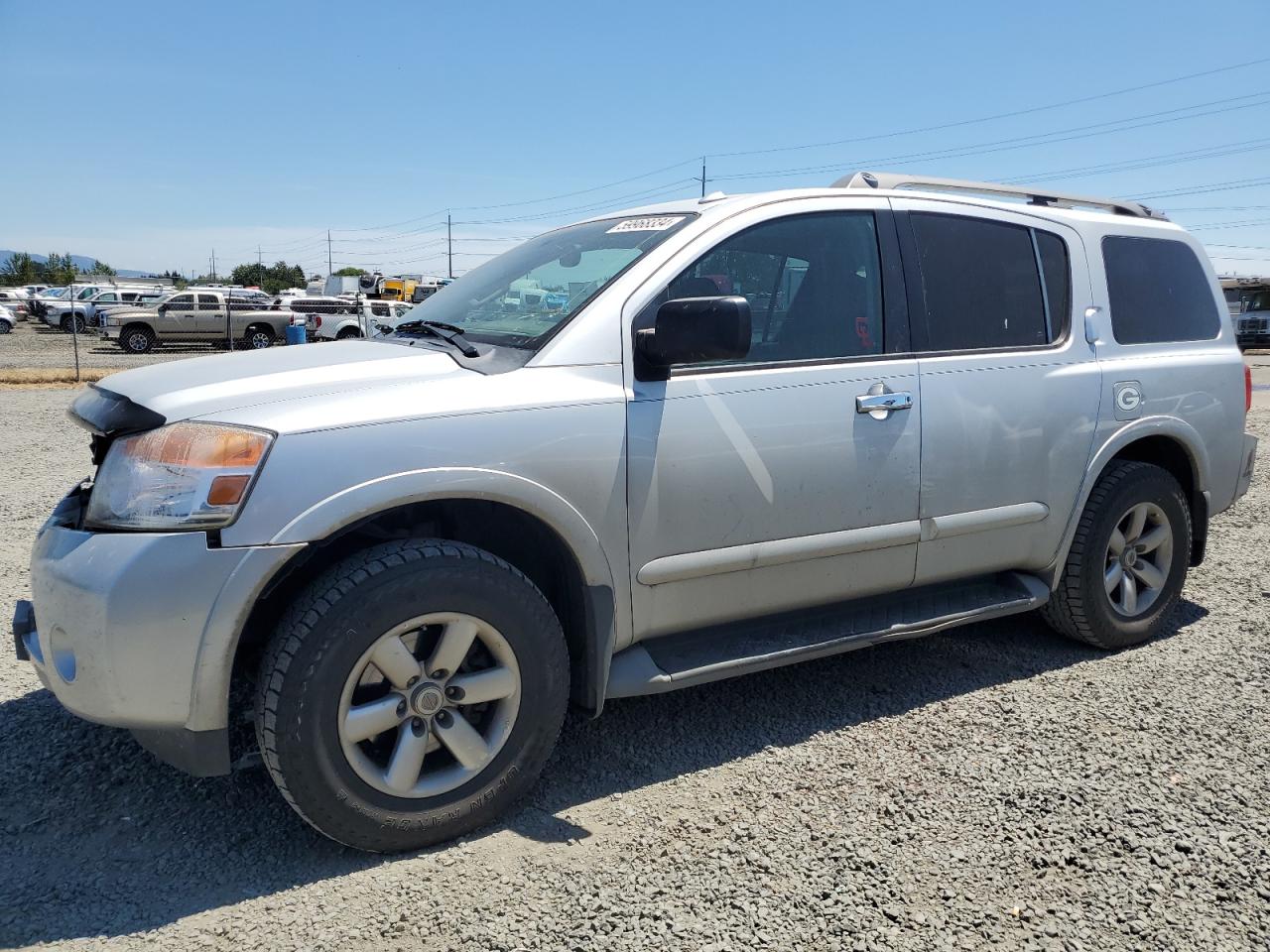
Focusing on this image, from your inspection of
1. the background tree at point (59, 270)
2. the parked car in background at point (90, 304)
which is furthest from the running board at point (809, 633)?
the background tree at point (59, 270)

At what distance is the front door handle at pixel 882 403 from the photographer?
3318 mm

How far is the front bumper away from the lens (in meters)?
2.37

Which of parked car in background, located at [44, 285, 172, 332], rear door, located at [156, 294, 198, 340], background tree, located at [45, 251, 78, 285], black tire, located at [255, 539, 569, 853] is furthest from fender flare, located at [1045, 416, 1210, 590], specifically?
background tree, located at [45, 251, 78, 285]

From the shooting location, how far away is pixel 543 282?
340 cm

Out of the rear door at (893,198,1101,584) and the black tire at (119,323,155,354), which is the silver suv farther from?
the black tire at (119,323,155,354)

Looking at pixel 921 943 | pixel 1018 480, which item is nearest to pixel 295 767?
pixel 921 943

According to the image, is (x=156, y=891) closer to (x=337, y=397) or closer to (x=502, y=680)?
(x=502, y=680)

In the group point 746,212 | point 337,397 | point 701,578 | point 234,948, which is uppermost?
point 746,212

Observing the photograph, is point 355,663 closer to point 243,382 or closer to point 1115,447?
point 243,382

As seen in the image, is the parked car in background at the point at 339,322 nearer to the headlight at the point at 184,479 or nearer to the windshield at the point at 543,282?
the windshield at the point at 543,282

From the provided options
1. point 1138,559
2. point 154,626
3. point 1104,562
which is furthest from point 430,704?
point 1138,559

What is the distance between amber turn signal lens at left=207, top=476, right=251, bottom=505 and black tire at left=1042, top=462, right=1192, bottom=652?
3.22 m

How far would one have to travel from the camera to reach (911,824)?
283 centimetres

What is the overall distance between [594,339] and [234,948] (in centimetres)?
185
